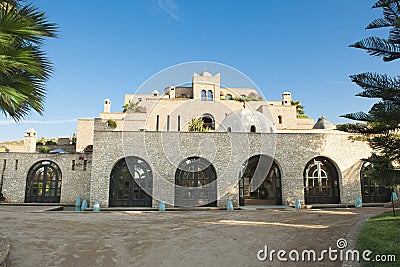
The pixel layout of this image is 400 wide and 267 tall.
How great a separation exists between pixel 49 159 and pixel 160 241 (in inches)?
435

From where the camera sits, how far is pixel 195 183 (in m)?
12.9

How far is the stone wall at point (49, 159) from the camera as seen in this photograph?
13.9 meters

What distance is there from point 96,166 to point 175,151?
11.4ft

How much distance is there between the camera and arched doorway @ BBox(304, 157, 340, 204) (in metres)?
13.4

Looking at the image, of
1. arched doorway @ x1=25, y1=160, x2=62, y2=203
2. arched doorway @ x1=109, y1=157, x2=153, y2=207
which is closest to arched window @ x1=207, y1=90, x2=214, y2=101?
arched doorway @ x1=109, y1=157, x2=153, y2=207

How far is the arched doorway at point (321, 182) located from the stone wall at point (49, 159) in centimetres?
1045

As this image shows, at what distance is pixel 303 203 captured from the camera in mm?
12953

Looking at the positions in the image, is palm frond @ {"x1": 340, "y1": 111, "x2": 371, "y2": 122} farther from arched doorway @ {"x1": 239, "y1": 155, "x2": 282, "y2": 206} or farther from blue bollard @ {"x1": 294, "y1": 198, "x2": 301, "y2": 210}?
arched doorway @ {"x1": 239, "y1": 155, "x2": 282, "y2": 206}

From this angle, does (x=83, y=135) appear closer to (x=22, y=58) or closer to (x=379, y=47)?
(x=22, y=58)

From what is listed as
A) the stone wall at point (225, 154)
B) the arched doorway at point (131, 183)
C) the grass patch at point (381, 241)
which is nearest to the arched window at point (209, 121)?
the stone wall at point (225, 154)

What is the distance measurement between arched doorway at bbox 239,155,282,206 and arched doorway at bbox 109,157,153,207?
168 inches
